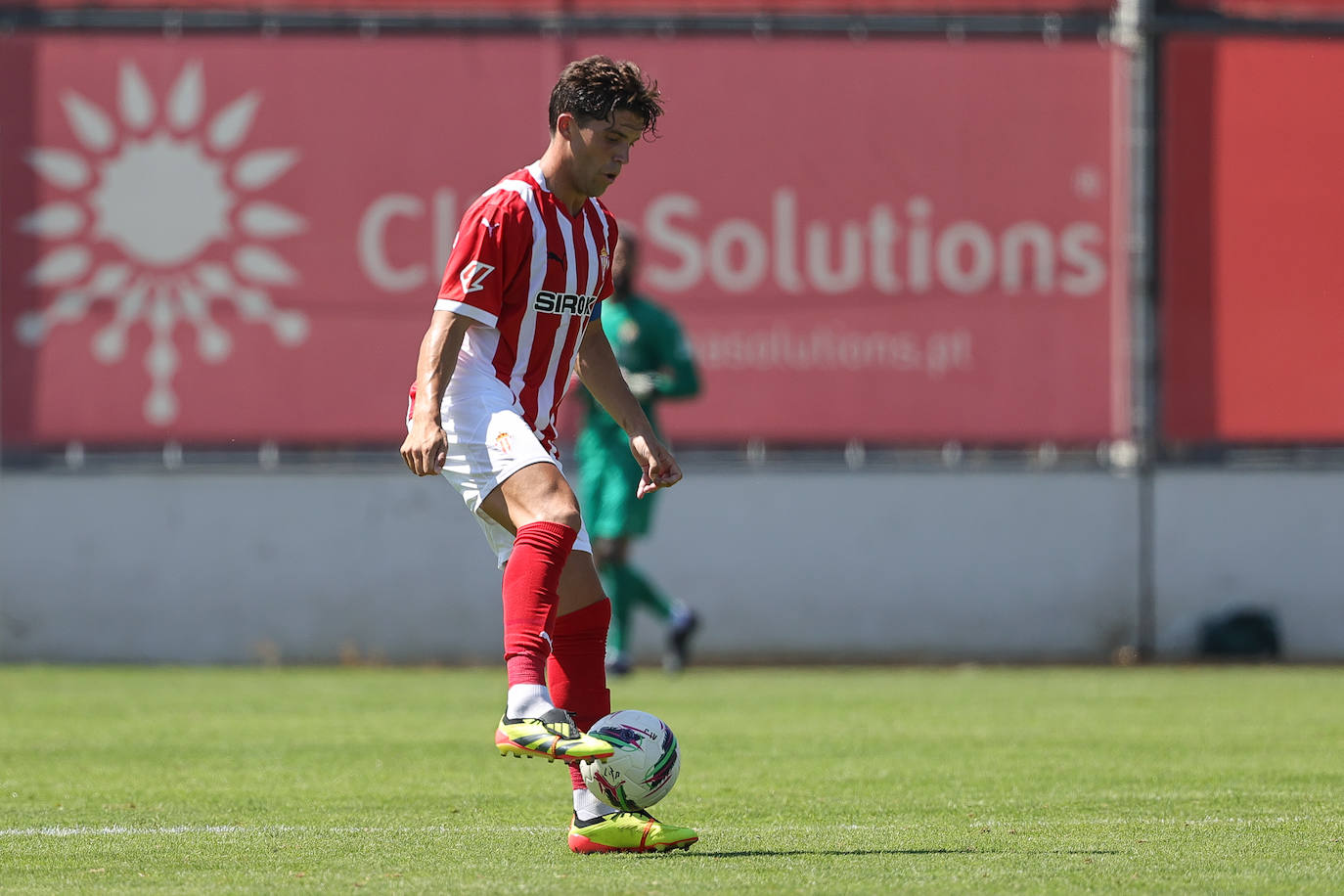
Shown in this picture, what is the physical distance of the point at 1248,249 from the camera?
14.5 metres

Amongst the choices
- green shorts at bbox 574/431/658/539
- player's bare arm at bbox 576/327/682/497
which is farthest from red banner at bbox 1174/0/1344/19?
player's bare arm at bbox 576/327/682/497

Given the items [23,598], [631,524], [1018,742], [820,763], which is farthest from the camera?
[23,598]

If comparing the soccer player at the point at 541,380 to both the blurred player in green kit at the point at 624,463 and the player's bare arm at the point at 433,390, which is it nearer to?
the player's bare arm at the point at 433,390

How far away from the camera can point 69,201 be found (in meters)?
14.0

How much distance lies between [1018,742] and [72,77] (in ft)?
28.0

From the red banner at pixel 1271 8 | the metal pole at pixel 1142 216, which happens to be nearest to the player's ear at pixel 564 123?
the metal pole at pixel 1142 216

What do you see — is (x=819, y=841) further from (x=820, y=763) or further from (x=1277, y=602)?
(x=1277, y=602)

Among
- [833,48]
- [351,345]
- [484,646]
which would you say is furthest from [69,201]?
[833,48]

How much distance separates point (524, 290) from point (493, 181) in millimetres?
8970

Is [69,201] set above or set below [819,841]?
above

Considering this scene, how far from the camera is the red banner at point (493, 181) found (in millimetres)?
14039

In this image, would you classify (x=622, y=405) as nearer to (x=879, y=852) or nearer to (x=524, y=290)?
(x=524, y=290)

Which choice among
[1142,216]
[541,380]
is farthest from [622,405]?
[1142,216]

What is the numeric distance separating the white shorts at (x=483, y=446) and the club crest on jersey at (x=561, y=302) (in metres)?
0.29
